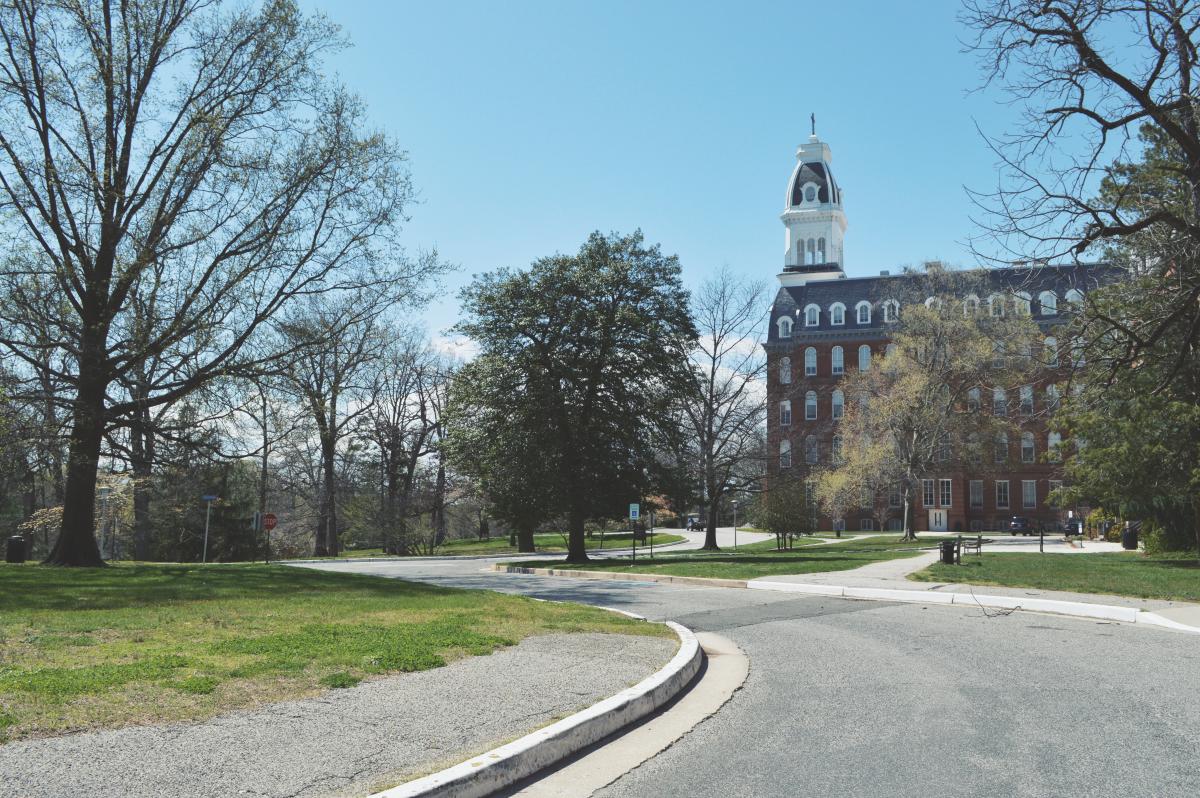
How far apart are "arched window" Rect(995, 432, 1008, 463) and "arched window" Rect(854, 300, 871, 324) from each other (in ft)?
81.0

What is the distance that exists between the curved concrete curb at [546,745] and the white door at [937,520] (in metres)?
69.7

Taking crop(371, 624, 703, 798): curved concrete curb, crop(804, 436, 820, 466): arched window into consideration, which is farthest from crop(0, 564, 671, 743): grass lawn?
crop(804, 436, 820, 466): arched window

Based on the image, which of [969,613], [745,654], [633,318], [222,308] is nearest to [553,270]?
[633,318]

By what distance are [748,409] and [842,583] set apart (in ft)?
76.8

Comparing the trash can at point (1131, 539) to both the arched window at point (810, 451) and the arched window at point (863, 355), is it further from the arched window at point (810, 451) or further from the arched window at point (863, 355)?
the arched window at point (863, 355)

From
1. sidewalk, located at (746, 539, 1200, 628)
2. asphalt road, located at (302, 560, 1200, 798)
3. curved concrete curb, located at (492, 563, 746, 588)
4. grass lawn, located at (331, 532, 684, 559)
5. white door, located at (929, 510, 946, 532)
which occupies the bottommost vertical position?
grass lawn, located at (331, 532, 684, 559)

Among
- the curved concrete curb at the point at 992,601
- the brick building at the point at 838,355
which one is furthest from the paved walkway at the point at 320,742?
the brick building at the point at 838,355

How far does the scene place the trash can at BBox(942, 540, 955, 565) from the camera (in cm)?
2423

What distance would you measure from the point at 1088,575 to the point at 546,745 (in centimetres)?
1898

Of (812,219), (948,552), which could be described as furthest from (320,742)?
(812,219)

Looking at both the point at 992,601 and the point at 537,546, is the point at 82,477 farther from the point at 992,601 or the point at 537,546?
the point at 537,546

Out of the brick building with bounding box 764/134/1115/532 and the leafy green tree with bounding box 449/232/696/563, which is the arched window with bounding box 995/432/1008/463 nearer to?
the brick building with bounding box 764/134/1115/532

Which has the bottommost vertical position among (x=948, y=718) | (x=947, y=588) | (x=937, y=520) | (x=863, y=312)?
(x=937, y=520)

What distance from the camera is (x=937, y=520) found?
7269 cm
